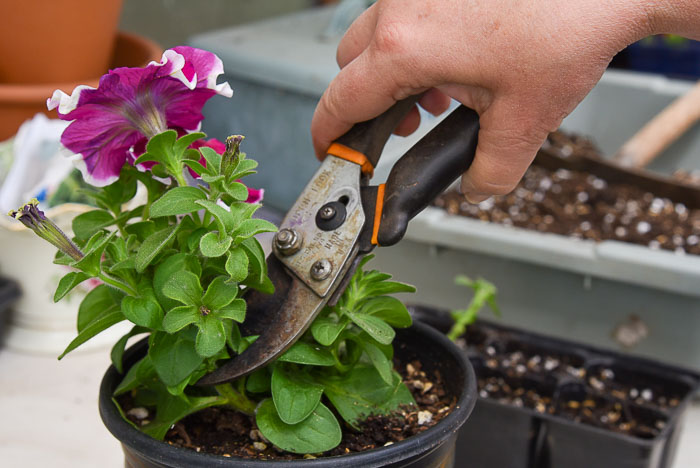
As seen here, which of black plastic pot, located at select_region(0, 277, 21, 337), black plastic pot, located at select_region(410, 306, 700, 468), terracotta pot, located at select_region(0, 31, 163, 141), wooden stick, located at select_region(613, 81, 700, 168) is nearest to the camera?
black plastic pot, located at select_region(410, 306, 700, 468)

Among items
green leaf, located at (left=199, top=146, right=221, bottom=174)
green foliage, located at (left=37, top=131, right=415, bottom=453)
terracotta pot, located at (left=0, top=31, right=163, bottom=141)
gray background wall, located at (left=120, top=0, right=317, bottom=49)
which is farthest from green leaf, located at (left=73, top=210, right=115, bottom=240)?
gray background wall, located at (left=120, top=0, right=317, bottom=49)

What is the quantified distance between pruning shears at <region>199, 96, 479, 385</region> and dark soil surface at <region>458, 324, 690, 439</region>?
16.2 inches

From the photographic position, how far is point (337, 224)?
485mm

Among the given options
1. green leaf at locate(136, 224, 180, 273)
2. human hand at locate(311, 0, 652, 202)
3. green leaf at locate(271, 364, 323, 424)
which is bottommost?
green leaf at locate(271, 364, 323, 424)

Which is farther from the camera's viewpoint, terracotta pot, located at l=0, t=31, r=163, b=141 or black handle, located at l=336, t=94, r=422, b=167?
terracotta pot, located at l=0, t=31, r=163, b=141

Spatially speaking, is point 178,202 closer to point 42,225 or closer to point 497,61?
point 42,225

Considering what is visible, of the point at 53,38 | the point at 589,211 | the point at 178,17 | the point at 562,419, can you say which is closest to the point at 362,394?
the point at 562,419

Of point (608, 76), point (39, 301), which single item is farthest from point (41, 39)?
point (608, 76)

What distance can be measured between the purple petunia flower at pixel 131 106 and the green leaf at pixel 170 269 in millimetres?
81

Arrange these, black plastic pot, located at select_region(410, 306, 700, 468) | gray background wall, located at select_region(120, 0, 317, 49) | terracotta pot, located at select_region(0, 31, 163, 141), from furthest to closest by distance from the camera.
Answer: gray background wall, located at select_region(120, 0, 317, 49) < terracotta pot, located at select_region(0, 31, 163, 141) < black plastic pot, located at select_region(410, 306, 700, 468)

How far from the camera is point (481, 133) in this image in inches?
19.3

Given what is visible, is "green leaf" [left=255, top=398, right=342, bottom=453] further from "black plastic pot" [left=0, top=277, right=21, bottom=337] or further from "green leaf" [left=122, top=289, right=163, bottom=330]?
"black plastic pot" [left=0, top=277, right=21, bottom=337]

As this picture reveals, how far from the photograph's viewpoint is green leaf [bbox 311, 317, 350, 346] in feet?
1.51

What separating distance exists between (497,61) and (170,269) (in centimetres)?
23
